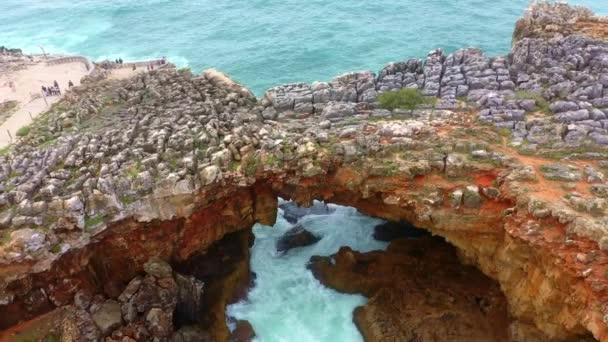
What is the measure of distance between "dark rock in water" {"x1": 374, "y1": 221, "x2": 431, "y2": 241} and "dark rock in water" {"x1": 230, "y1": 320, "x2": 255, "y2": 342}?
10.2 meters

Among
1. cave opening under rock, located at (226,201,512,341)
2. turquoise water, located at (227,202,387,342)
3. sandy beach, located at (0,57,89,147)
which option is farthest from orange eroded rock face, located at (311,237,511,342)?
sandy beach, located at (0,57,89,147)

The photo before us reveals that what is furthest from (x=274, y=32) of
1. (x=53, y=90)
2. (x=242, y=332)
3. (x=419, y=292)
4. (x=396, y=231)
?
(x=242, y=332)

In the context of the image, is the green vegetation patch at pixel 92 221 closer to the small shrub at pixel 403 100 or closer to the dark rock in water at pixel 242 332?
the dark rock in water at pixel 242 332

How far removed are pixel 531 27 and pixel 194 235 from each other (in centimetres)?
2933

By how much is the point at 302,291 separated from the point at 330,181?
7.99m

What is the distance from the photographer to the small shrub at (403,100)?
2842 cm

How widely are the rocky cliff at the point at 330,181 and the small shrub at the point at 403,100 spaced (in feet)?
2.15

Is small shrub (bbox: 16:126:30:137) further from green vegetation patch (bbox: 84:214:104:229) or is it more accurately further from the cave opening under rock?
the cave opening under rock

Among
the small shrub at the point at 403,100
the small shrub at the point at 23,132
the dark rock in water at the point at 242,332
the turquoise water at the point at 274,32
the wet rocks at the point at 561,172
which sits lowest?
the dark rock in water at the point at 242,332

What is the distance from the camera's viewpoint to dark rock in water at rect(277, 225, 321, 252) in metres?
32.0

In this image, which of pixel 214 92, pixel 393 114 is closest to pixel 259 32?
pixel 214 92

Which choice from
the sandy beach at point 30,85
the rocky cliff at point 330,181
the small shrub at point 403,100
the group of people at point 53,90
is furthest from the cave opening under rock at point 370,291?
the group of people at point 53,90

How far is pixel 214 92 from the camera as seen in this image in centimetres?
3184

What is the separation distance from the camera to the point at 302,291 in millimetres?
29078
